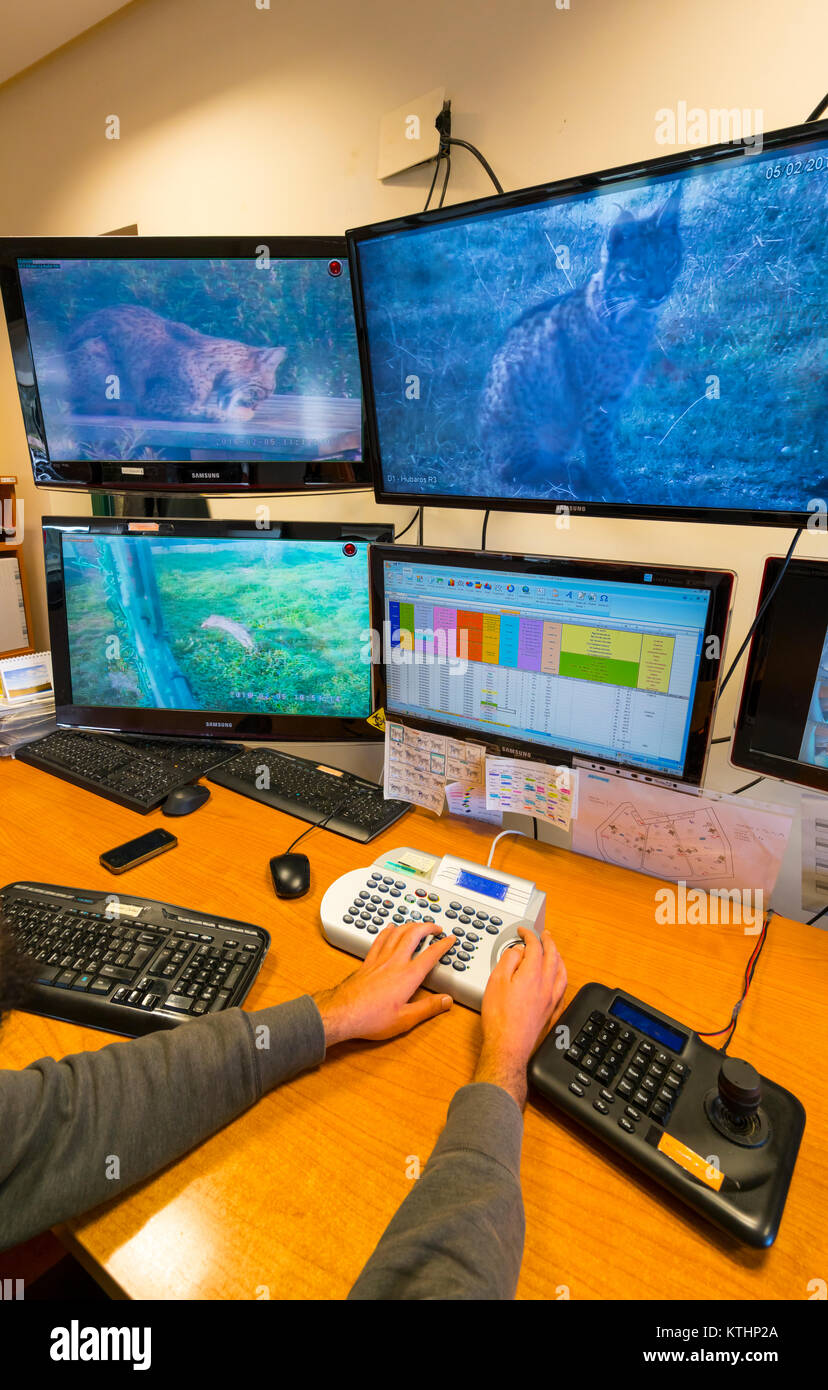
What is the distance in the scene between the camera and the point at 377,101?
1374mm

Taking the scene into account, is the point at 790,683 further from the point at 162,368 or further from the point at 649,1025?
the point at 162,368

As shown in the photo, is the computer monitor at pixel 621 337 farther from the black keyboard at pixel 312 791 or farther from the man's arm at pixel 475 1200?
the man's arm at pixel 475 1200

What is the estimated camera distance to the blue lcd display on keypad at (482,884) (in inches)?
34.9

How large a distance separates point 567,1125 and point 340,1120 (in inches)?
9.1

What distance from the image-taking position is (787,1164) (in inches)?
23.0

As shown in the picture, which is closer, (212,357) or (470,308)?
(470,308)

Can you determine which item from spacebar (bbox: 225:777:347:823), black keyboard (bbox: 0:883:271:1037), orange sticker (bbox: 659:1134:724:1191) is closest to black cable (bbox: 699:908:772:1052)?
orange sticker (bbox: 659:1134:724:1191)

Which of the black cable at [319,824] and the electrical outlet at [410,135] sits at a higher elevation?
the electrical outlet at [410,135]

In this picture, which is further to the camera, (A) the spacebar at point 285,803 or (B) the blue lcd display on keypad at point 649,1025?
(A) the spacebar at point 285,803

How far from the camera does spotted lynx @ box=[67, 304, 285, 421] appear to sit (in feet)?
3.83

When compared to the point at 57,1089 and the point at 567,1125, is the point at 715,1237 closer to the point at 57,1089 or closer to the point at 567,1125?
the point at 567,1125

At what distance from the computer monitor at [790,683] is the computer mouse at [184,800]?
0.93 meters

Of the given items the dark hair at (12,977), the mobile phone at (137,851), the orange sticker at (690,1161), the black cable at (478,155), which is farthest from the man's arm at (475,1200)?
the black cable at (478,155)
